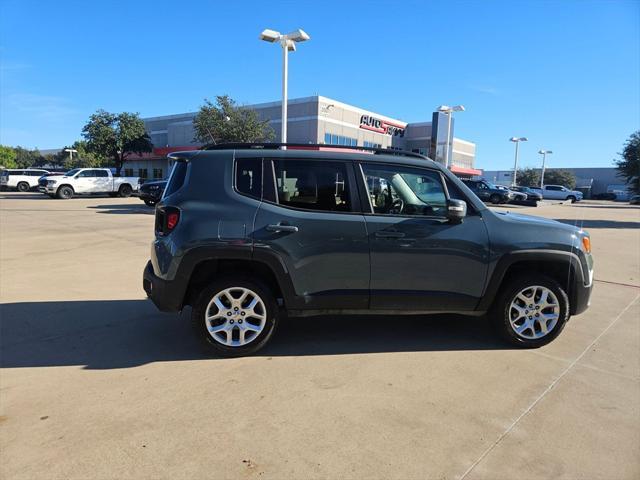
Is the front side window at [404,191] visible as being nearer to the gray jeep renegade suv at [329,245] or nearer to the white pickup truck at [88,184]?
the gray jeep renegade suv at [329,245]

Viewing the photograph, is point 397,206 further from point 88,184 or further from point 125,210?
point 88,184

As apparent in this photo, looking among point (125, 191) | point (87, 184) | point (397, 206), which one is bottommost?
point (125, 191)

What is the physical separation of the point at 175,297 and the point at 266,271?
2.71 feet

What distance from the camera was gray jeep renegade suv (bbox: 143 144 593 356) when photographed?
3.92 m

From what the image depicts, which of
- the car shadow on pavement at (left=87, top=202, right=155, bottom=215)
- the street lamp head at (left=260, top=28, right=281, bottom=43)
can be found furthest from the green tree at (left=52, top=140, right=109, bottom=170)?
the street lamp head at (left=260, top=28, right=281, bottom=43)

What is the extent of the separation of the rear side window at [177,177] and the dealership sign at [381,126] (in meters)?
48.0

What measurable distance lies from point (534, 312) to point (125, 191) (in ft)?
97.9

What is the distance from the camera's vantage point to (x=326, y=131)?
45.2 meters

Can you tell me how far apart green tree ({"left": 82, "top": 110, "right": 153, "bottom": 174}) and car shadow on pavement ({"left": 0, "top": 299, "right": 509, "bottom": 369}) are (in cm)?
4005

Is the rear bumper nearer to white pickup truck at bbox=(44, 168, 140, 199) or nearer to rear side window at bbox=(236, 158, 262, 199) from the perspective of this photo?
rear side window at bbox=(236, 158, 262, 199)

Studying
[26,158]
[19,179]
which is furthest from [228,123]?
[26,158]

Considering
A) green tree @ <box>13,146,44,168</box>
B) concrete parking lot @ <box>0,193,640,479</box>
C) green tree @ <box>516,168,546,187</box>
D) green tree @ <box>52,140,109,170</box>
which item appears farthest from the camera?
green tree @ <box>13,146,44,168</box>

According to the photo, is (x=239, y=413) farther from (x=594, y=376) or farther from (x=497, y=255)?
(x=594, y=376)

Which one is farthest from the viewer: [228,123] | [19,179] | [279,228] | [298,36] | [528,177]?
[528,177]
